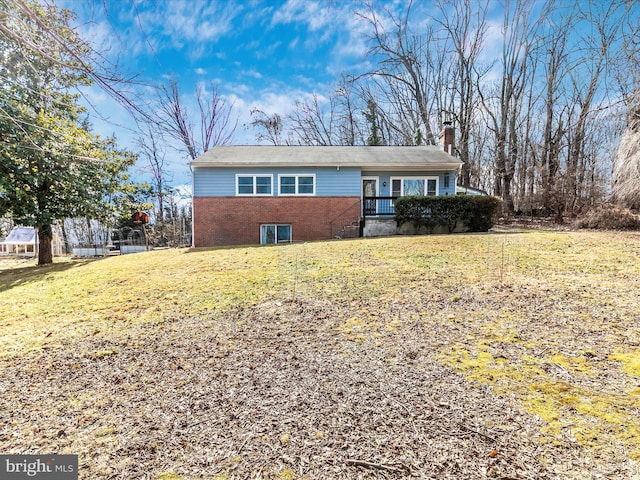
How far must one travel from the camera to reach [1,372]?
305cm

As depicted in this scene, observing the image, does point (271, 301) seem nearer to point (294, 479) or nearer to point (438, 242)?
point (294, 479)

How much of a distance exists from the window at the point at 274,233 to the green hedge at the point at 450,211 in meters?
5.28

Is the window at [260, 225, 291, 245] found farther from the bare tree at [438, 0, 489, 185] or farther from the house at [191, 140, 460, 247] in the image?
the bare tree at [438, 0, 489, 185]


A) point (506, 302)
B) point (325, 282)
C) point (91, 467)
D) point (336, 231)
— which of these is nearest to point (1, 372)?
point (91, 467)

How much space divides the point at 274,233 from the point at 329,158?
15.5 ft

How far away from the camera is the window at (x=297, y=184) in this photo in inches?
594

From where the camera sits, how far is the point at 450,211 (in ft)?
42.9

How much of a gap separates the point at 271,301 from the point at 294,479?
3.32 meters

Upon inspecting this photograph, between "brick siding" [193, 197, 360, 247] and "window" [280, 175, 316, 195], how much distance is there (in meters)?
0.35

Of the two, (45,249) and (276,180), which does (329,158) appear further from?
(45,249)

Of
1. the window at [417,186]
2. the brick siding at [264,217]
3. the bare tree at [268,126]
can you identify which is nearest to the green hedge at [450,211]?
the window at [417,186]

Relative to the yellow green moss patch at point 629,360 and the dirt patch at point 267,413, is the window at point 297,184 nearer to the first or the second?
the dirt patch at point 267,413

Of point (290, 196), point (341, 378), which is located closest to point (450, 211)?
point (290, 196)

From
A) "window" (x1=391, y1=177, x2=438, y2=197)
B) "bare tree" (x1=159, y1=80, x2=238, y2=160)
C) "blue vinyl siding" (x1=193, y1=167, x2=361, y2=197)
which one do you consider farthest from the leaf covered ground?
"bare tree" (x1=159, y1=80, x2=238, y2=160)
